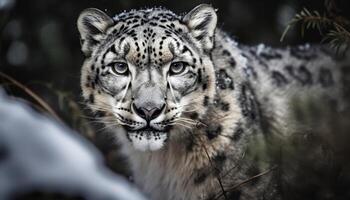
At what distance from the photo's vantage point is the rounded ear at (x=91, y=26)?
4871 mm

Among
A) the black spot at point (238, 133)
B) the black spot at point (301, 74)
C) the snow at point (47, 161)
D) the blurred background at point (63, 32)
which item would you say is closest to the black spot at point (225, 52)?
the black spot at point (238, 133)

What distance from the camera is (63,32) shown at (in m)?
8.93

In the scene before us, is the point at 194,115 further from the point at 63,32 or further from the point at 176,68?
the point at 63,32

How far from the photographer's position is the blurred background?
827 centimetres

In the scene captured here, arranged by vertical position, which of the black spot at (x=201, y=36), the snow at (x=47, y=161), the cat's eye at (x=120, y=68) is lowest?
the snow at (x=47, y=161)

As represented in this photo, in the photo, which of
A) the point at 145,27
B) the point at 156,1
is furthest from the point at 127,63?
the point at 156,1

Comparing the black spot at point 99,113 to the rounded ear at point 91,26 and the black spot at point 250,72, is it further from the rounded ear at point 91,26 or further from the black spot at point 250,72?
the black spot at point 250,72

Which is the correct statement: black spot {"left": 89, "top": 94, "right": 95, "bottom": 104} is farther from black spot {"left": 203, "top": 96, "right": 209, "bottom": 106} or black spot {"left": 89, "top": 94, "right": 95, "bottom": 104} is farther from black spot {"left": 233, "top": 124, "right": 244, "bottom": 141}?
black spot {"left": 233, "top": 124, "right": 244, "bottom": 141}

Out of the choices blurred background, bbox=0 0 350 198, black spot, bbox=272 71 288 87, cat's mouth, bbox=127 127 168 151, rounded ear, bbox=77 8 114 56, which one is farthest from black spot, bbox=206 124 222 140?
blurred background, bbox=0 0 350 198

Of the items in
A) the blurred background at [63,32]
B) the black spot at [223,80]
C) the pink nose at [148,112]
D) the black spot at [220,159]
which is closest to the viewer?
the pink nose at [148,112]

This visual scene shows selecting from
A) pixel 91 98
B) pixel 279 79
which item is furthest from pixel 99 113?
pixel 279 79

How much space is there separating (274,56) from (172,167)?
172 centimetres

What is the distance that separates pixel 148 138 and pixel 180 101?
13.8 inches

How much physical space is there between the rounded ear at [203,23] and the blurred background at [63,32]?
9.80 feet
